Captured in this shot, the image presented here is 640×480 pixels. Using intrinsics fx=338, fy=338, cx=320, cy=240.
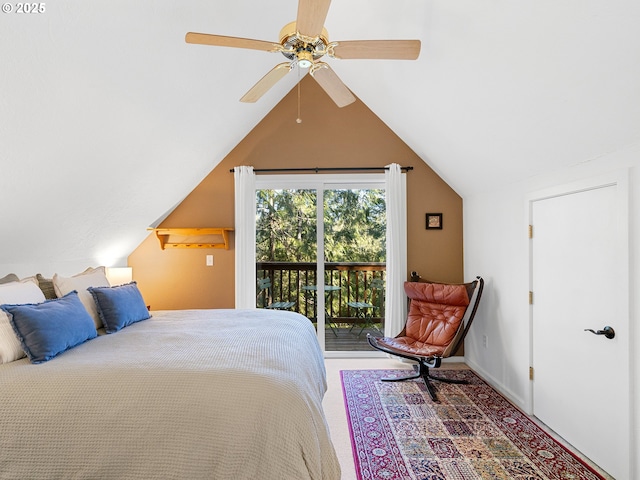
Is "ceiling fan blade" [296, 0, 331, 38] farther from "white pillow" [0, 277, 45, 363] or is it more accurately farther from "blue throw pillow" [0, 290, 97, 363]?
"white pillow" [0, 277, 45, 363]

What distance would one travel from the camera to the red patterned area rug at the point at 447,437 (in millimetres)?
2008

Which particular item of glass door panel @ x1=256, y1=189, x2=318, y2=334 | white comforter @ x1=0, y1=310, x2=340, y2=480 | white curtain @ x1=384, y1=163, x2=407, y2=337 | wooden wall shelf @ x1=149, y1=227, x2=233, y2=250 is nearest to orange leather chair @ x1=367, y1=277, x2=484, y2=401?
white curtain @ x1=384, y1=163, x2=407, y2=337

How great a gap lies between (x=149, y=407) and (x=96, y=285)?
1.61 metres

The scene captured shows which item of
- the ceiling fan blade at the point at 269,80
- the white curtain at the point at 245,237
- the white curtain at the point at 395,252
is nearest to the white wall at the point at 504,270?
the white curtain at the point at 395,252

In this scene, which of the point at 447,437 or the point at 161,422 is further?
the point at 447,437

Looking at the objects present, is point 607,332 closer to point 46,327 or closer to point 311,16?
point 311,16

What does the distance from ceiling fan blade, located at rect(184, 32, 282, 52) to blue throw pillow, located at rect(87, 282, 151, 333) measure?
174 cm

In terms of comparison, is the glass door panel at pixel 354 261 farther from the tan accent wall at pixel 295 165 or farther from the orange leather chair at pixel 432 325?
the orange leather chair at pixel 432 325

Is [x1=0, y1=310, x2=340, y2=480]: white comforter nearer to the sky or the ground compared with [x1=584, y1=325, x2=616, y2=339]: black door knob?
nearer to the ground

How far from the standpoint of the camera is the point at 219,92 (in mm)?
2844

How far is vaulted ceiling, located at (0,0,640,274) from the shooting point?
1.60 meters

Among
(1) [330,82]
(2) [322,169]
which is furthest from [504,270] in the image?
(1) [330,82]

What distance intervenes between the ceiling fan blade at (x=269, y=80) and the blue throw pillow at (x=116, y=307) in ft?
5.36

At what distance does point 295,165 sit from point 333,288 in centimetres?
151
